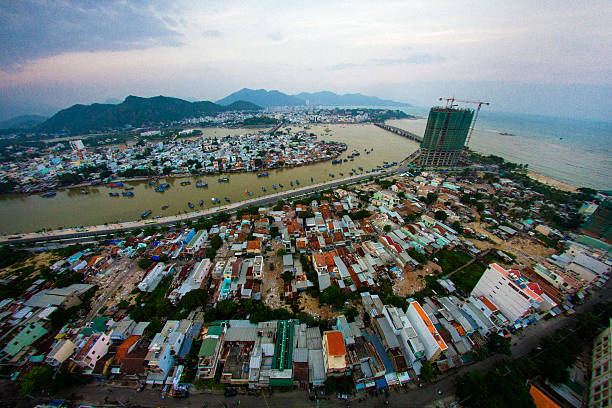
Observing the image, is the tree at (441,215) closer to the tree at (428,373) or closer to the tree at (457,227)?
the tree at (457,227)

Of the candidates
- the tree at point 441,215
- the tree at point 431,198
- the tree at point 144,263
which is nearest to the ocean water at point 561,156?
the tree at point 431,198

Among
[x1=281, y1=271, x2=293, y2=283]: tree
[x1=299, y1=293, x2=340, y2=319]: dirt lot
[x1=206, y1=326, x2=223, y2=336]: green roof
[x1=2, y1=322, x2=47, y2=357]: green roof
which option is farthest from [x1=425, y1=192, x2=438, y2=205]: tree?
[x1=2, y1=322, x2=47, y2=357]: green roof

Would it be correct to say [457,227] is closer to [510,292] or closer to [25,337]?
[510,292]

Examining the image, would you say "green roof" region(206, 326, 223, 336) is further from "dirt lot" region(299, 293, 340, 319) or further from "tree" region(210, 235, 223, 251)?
"tree" region(210, 235, 223, 251)

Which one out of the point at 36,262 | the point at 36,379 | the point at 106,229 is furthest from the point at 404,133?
the point at 36,379

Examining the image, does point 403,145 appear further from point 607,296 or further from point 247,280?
point 247,280

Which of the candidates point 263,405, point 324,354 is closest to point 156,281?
point 263,405
